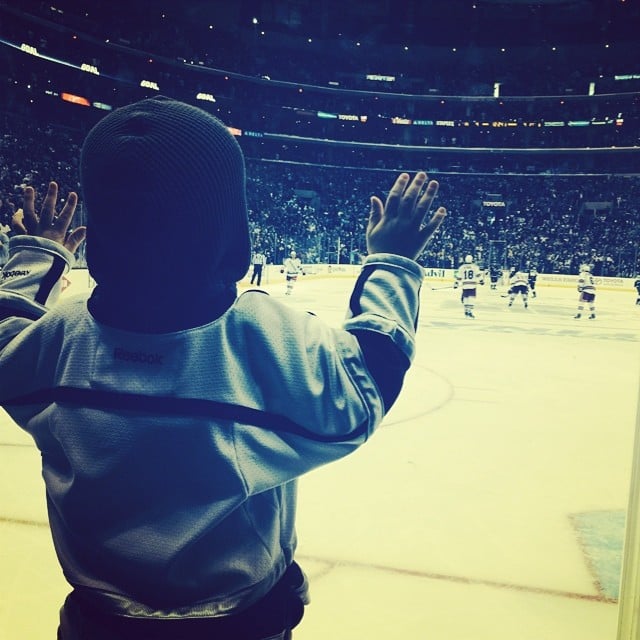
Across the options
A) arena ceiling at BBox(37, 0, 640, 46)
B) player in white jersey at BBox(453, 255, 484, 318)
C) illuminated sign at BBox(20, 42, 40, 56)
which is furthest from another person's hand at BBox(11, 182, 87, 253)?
player in white jersey at BBox(453, 255, 484, 318)

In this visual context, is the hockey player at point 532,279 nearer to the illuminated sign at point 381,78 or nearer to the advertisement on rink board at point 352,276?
the advertisement on rink board at point 352,276

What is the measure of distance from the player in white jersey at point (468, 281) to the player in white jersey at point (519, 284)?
56 cm

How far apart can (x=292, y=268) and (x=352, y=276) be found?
208cm

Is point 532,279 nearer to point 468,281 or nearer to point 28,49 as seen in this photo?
point 468,281

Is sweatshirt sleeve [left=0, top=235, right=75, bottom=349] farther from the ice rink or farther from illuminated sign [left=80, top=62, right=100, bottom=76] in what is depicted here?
illuminated sign [left=80, top=62, right=100, bottom=76]

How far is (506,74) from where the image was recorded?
203 centimetres

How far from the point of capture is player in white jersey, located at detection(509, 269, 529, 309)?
19.7 ft

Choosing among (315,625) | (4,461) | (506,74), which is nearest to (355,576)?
(315,625)

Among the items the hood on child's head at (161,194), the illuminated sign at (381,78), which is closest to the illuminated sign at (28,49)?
the illuminated sign at (381,78)

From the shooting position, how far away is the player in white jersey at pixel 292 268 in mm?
3072

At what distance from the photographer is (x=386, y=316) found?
712 mm

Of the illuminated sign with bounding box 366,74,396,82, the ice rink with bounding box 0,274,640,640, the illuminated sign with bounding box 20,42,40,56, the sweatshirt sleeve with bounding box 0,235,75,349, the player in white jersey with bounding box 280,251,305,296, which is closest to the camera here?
the sweatshirt sleeve with bounding box 0,235,75,349

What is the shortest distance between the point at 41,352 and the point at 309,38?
1.67m

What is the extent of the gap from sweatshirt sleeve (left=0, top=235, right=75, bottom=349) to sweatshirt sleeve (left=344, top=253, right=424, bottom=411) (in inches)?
18.9
